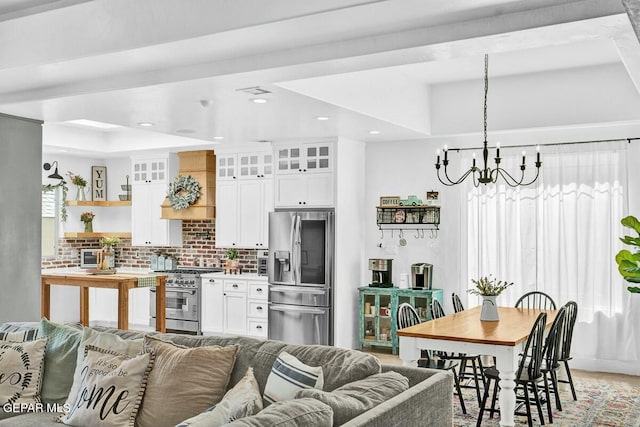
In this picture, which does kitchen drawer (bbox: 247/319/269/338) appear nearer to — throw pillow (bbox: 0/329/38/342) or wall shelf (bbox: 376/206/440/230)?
wall shelf (bbox: 376/206/440/230)

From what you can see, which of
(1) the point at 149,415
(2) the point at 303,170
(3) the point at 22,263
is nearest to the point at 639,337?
(2) the point at 303,170

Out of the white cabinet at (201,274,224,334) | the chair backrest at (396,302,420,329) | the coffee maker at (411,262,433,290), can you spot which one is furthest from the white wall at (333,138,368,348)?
the chair backrest at (396,302,420,329)

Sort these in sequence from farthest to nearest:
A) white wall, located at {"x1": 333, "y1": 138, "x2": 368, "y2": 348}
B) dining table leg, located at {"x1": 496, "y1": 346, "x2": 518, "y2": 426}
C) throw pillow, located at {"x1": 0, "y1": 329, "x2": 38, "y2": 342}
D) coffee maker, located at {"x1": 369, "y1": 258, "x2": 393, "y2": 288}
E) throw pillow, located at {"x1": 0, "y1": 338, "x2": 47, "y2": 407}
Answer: coffee maker, located at {"x1": 369, "y1": 258, "x2": 393, "y2": 288} < white wall, located at {"x1": 333, "y1": 138, "x2": 368, "y2": 348} < dining table leg, located at {"x1": 496, "y1": 346, "x2": 518, "y2": 426} < throw pillow, located at {"x1": 0, "y1": 329, "x2": 38, "y2": 342} < throw pillow, located at {"x1": 0, "y1": 338, "x2": 47, "y2": 407}

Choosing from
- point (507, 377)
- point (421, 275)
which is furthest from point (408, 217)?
point (507, 377)

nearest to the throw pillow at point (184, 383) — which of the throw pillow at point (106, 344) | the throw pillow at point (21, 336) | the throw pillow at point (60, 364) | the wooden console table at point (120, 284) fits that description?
the throw pillow at point (106, 344)

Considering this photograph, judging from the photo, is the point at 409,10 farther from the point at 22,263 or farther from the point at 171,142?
the point at 171,142

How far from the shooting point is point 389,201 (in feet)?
25.8

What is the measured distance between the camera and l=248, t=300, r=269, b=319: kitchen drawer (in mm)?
8234

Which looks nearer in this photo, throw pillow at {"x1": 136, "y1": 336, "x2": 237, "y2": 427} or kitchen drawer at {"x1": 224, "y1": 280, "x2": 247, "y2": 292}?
throw pillow at {"x1": 136, "y1": 336, "x2": 237, "y2": 427}

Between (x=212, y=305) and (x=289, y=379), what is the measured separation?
5.94 m

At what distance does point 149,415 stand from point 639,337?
5.38m

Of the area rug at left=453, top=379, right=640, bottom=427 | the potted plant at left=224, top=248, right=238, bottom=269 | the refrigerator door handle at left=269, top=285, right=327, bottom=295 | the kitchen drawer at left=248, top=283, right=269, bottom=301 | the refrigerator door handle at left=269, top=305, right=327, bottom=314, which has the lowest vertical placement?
the area rug at left=453, top=379, right=640, bottom=427

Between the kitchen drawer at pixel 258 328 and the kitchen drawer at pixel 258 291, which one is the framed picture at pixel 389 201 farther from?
the kitchen drawer at pixel 258 328

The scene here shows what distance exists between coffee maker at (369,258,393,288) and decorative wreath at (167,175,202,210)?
9.06ft
